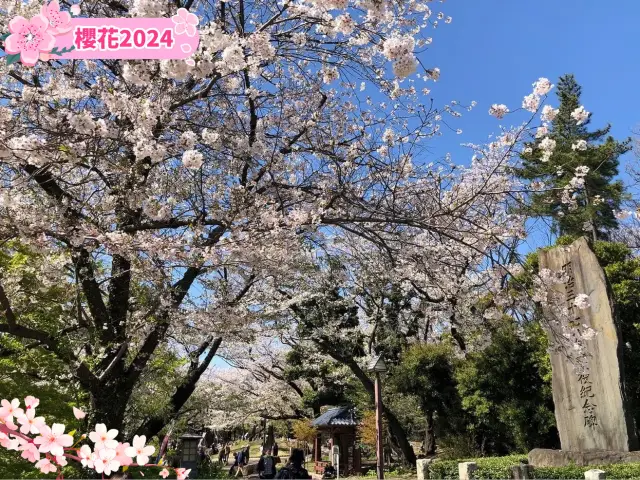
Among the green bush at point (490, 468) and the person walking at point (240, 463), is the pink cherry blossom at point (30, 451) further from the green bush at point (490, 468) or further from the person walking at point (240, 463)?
the person walking at point (240, 463)

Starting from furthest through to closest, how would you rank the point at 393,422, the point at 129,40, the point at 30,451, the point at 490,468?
the point at 393,422 → the point at 490,468 → the point at 129,40 → the point at 30,451

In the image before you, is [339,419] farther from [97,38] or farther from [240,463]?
[97,38]

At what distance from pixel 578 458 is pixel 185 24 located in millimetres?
Answer: 7751

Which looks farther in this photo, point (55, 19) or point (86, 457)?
point (55, 19)

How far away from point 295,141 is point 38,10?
2526 mm

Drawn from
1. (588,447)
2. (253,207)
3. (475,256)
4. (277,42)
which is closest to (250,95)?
(277,42)

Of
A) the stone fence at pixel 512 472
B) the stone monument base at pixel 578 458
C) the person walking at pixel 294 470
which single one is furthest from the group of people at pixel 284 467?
the stone monument base at pixel 578 458

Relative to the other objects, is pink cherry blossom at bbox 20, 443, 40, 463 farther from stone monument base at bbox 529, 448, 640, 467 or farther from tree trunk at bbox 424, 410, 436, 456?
tree trunk at bbox 424, 410, 436, 456

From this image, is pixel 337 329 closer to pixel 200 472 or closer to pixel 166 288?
pixel 200 472

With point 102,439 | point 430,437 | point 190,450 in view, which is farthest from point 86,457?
point 430,437

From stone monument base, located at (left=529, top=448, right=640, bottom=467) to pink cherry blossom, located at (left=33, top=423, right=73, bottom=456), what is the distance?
763 cm

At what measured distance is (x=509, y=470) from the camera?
7441 millimetres

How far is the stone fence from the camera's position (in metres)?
5.88

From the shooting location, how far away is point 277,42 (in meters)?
4.46
